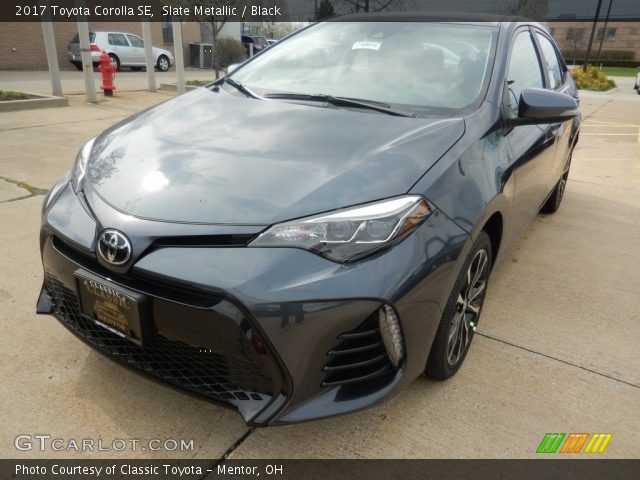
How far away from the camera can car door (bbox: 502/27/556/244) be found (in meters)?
2.50

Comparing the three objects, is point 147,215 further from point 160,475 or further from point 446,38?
point 446,38

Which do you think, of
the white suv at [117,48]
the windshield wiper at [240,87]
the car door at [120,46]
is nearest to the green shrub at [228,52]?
the white suv at [117,48]

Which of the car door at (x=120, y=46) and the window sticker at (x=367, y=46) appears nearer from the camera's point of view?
the window sticker at (x=367, y=46)

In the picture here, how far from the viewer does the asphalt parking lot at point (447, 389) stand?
74.7 inches

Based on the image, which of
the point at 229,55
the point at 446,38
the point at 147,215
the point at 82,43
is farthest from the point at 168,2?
the point at 147,215

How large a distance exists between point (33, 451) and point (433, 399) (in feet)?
5.00

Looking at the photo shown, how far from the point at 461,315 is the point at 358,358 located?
0.72 metres

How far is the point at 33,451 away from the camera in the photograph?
1805mm

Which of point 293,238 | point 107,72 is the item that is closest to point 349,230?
point 293,238

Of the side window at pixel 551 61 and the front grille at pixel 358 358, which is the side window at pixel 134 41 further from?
the front grille at pixel 358 358

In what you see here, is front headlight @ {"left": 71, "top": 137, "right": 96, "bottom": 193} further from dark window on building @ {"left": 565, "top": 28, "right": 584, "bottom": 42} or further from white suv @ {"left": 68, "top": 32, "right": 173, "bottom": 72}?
dark window on building @ {"left": 565, "top": 28, "right": 584, "bottom": 42}

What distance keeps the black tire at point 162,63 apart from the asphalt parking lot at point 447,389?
784 inches

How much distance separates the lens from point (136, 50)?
20.3 meters

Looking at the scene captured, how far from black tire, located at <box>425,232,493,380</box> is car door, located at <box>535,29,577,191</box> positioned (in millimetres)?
1471
